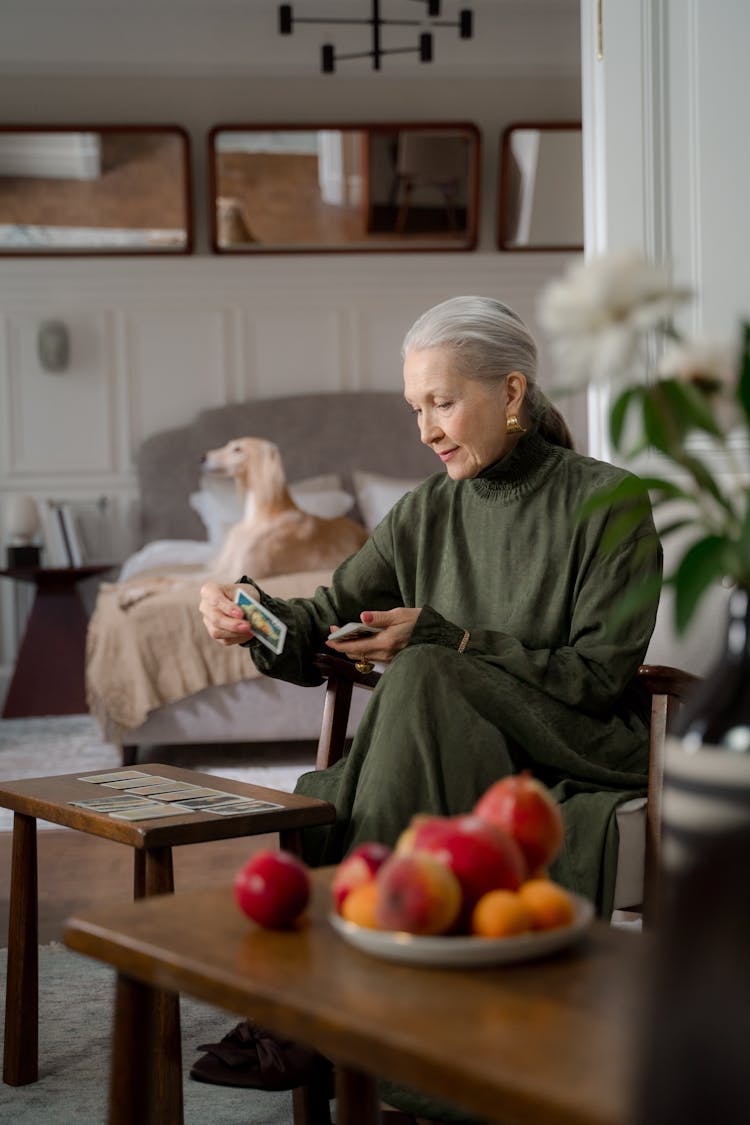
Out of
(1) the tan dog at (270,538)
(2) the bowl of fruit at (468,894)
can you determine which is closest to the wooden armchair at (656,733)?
(2) the bowl of fruit at (468,894)

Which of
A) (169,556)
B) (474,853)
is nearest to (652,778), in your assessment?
(474,853)

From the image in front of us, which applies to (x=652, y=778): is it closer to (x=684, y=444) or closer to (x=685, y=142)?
(x=684, y=444)

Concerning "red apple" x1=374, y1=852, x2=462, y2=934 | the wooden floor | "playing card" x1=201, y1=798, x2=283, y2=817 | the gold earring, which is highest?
the gold earring

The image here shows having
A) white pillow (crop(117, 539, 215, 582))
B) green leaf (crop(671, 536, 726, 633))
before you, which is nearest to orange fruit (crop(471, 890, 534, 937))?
green leaf (crop(671, 536, 726, 633))

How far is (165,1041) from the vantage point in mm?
1751

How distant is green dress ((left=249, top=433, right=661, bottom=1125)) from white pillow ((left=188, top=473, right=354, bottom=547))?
3572 millimetres

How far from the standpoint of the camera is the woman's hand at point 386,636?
213 centimetres

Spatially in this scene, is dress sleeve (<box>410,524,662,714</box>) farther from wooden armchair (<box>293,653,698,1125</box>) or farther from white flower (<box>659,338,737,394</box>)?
white flower (<box>659,338,737,394</box>)

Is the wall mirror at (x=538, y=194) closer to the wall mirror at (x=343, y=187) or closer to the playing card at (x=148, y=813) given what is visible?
the wall mirror at (x=343, y=187)

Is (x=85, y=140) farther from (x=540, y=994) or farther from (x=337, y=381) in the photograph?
(x=540, y=994)

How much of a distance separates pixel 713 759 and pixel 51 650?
5372 millimetres

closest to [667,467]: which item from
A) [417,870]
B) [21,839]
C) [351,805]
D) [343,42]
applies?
[351,805]

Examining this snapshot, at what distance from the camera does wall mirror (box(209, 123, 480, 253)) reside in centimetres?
657

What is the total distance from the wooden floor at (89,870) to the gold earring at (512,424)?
4.80 ft
